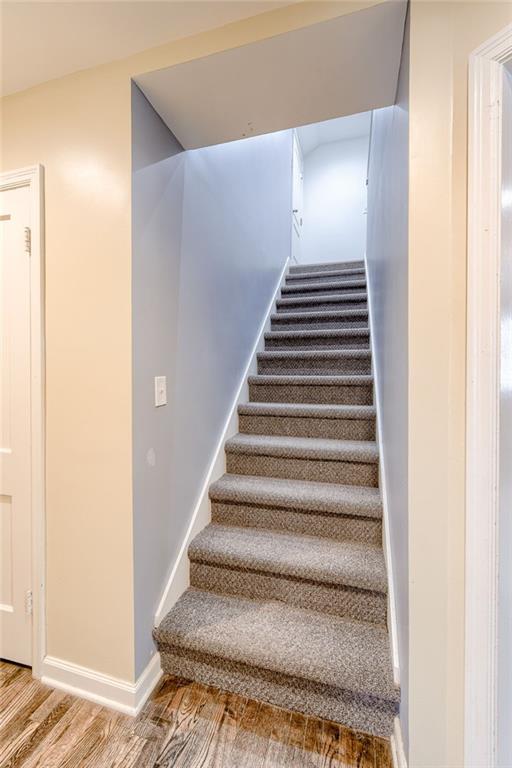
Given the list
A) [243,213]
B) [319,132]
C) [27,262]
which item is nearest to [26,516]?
[27,262]

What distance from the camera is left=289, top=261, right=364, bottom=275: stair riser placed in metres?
3.67

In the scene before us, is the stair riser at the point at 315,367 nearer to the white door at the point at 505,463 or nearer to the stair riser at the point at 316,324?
the stair riser at the point at 316,324

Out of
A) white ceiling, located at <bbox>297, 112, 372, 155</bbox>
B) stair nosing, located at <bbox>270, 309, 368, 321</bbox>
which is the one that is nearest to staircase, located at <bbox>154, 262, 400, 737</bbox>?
stair nosing, located at <bbox>270, 309, 368, 321</bbox>

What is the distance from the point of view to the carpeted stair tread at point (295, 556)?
1.41 m

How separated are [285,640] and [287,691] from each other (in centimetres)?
15

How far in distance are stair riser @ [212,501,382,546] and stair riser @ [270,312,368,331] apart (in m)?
1.60

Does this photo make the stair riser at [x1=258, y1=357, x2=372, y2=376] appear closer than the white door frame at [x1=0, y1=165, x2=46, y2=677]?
No

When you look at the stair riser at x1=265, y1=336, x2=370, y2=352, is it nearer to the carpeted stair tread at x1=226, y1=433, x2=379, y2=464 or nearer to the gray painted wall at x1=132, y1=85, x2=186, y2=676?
the carpeted stair tread at x1=226, y1=433, x2=379, y2=464

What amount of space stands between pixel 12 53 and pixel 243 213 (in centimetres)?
143

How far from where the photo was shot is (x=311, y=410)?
7.06 ft

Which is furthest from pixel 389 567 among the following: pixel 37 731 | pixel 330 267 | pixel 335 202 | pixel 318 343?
pixel 335 202

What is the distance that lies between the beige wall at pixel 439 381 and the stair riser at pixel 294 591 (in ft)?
1.55

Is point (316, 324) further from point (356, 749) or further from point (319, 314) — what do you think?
point (356, 749)

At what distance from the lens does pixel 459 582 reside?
90 centimetres
